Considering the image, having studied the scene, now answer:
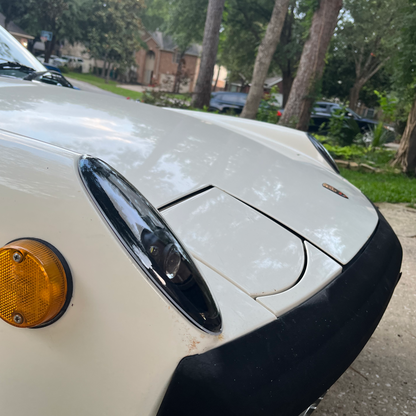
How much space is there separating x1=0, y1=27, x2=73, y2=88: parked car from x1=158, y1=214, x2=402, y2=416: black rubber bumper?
86.4 inches

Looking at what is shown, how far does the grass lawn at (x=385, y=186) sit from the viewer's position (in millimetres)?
5293

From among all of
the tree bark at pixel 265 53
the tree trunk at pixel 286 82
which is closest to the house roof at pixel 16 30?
the tree trunk at pixel 286 82

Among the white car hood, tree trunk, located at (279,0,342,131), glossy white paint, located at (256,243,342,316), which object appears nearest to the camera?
glossy white paint, located at (256,243,342,316)

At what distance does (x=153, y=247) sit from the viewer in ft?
2.84

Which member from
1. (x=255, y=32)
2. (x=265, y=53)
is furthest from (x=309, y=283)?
(x=255, y=32)

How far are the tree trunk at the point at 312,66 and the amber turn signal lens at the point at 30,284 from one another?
8.62 meters

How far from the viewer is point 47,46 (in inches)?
1368

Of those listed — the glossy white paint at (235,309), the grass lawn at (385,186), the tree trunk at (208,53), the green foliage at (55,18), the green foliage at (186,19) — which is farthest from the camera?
the green foliage at (55,18)

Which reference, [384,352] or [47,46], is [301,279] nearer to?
[384,352]

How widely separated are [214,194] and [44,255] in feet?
2.55

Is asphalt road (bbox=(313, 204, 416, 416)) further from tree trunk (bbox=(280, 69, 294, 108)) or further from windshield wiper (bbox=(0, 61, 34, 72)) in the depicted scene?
tree trunk (bbox=(280, 69, 294, 108))

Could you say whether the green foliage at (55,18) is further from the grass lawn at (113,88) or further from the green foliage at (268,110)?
the green foliage at (268,110)

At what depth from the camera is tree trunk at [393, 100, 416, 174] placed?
7379 millimetres

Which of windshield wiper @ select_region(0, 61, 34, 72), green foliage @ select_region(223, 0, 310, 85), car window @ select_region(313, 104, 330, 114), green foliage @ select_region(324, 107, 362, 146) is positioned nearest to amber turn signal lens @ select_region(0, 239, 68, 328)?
windshield wiper @ select_region(0, 61, 34, 72)
